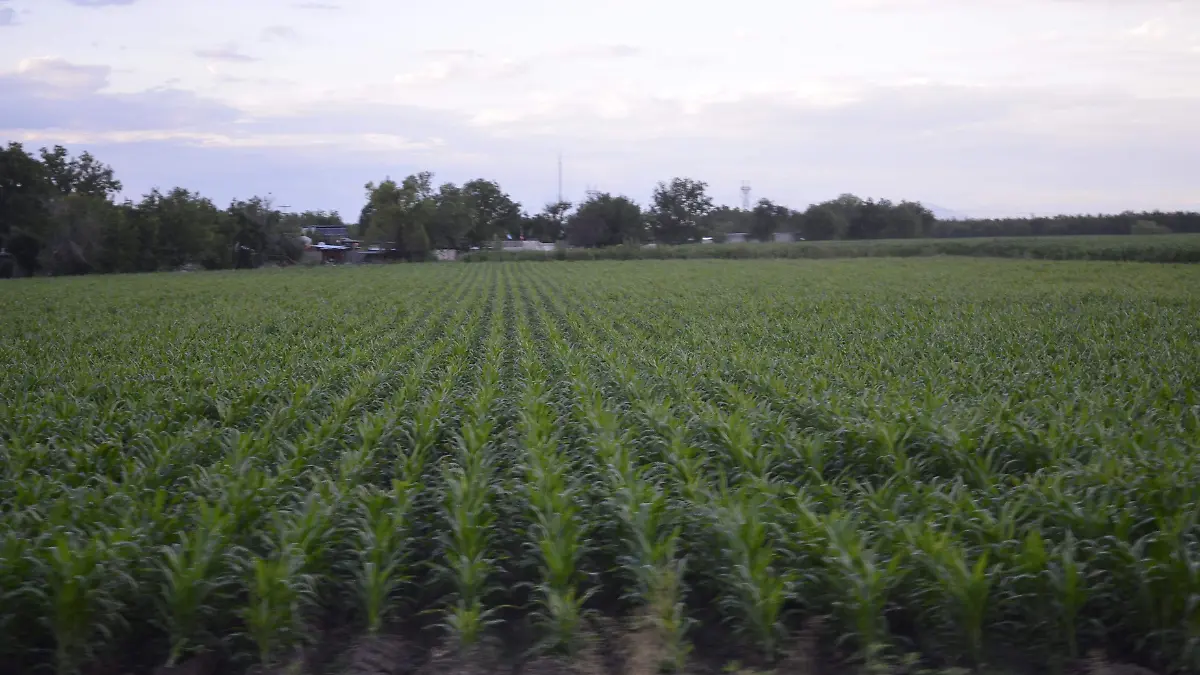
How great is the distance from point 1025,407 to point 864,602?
205 inches

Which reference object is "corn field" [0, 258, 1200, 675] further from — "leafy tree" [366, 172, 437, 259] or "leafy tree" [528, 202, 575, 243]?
"leafy tree" [528, 202, 575, 243]

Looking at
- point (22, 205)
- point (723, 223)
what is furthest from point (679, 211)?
point (22, 205)

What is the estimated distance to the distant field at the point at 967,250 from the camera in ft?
167

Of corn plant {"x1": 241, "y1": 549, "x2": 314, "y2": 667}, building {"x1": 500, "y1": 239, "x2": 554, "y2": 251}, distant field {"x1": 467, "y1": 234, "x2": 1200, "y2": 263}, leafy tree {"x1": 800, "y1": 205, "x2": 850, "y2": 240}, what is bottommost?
corn plant {"x1": 241, "y1": 549, "x2": 314, "y2": 667}

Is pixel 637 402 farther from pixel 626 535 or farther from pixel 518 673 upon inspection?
pixel 518 673

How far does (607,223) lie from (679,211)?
62.0 feet

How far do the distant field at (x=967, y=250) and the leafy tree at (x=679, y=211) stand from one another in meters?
36.4

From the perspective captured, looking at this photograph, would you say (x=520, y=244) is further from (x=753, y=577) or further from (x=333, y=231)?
(x=753, y=577)

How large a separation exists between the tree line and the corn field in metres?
50.1

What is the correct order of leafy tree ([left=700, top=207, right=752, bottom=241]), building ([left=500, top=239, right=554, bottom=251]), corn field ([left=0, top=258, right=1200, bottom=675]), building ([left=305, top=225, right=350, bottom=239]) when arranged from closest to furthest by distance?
corn field ([left=0, top=258, right=1200, bottom=675]) → building ([left=500, top=239, right=554, bottom=251]) → leafy tree ([left=700, top=207, right=752, bottom=241]) → building ([left=305, top=225, right=350, bottom=239])

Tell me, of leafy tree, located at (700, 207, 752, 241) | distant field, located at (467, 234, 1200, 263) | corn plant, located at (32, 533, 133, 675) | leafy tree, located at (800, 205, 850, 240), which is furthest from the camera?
leafy tree, located at (700, 207, 752, 241)

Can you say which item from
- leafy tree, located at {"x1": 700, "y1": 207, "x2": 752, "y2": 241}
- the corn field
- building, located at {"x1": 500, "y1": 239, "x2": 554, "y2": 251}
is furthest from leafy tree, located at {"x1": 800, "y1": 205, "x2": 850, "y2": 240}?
the corn field

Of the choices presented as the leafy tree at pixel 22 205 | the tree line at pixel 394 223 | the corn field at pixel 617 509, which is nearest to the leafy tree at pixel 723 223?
the tree line at pixel 394 223

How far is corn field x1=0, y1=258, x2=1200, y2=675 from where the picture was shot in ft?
15.6
